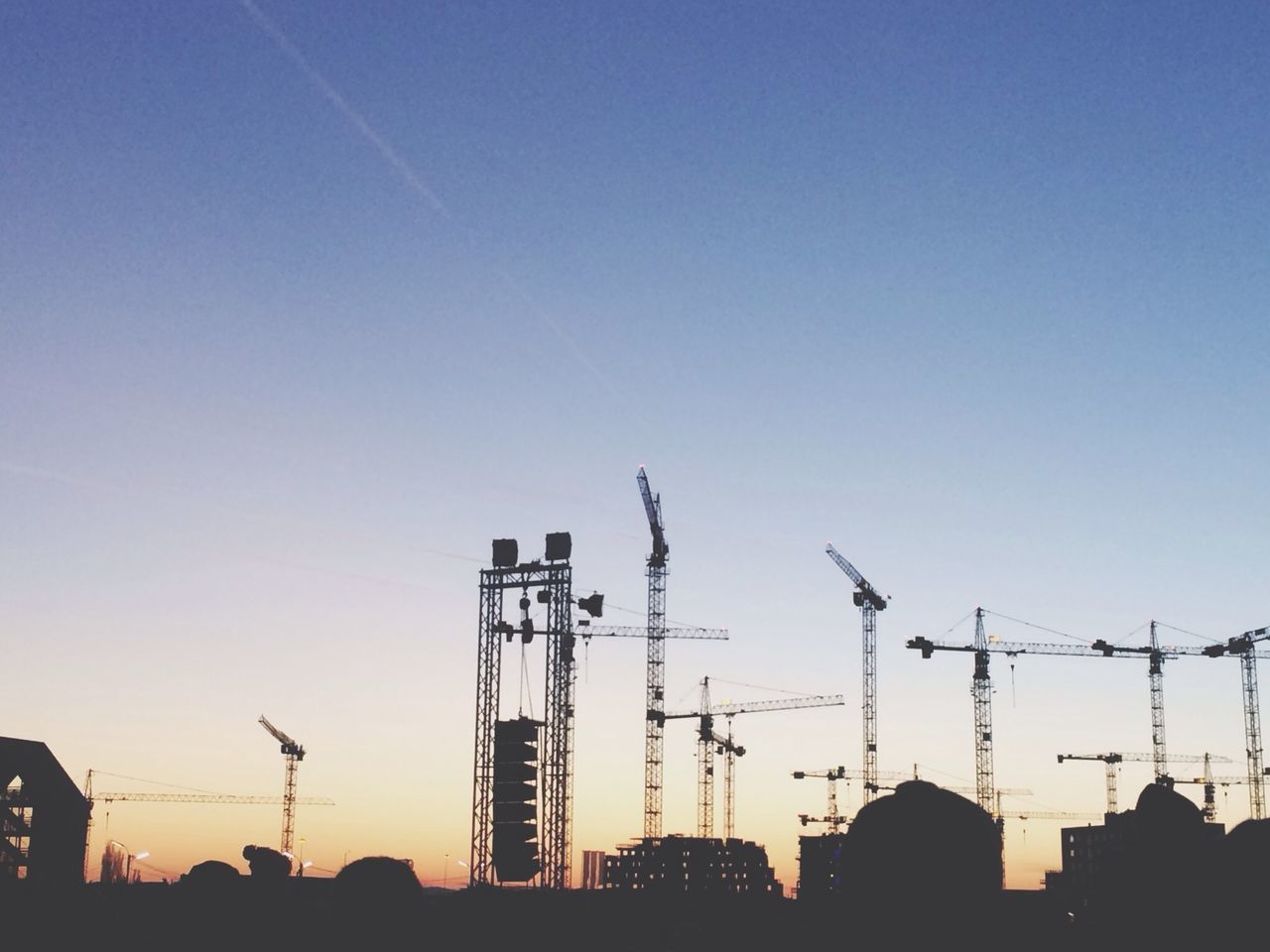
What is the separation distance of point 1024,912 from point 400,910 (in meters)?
2.67

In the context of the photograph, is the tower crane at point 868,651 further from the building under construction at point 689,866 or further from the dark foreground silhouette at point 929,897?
the dark foreground silhouette at point 929,897

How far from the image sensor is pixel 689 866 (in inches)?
6309

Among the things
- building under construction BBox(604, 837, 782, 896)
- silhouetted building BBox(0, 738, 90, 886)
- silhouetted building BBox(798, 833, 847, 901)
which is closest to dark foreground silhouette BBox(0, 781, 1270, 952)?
silhouetted building BBox(0, 738, 90, 886)

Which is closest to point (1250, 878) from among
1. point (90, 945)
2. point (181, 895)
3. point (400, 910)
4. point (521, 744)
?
point (400, 910)

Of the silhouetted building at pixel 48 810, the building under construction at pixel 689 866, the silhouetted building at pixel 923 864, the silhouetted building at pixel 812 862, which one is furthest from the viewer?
the building under construction at pixel 689 866

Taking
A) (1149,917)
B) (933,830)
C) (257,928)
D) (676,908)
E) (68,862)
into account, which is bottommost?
(676,908)

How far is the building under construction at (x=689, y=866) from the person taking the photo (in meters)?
156

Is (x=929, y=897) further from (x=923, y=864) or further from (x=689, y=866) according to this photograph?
(x=689, y=866)

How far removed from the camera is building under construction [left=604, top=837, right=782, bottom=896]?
155875 millimetres

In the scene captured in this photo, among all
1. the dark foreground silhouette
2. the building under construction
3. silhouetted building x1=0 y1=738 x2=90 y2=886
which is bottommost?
the building under construction

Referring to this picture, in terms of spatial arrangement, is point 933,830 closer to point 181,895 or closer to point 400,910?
point 400,910

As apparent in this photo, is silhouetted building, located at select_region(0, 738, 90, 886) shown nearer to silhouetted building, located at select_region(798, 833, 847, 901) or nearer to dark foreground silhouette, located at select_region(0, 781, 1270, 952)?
dark foreground silhouette, located at select_region(0, 781, 1270, 952)

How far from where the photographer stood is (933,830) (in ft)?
10.5

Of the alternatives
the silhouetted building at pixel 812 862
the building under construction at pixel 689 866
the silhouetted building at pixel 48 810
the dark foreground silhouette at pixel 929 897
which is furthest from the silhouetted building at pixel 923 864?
the building under construction at pixel 689 866
